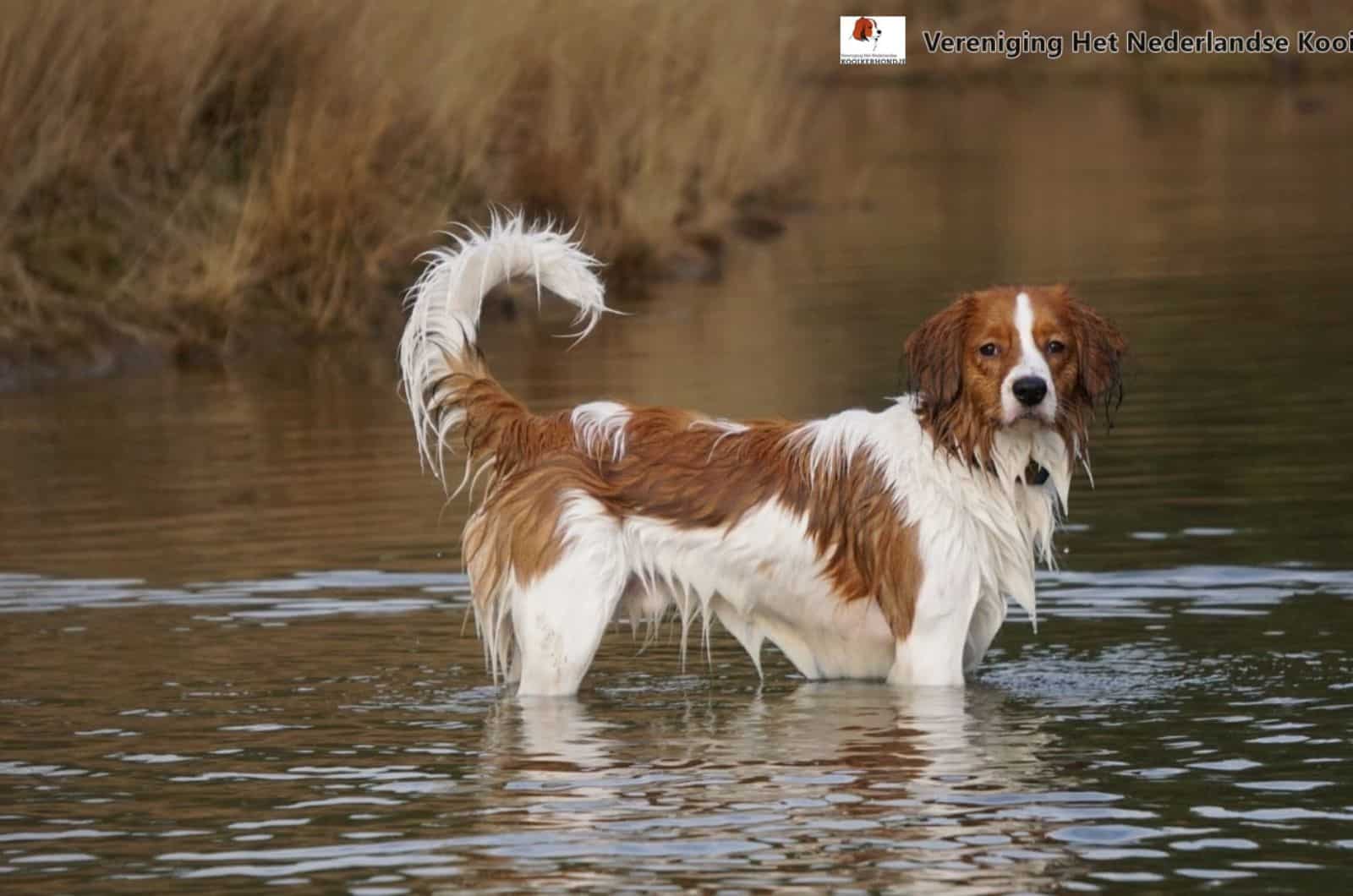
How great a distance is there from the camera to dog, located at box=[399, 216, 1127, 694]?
858 cm

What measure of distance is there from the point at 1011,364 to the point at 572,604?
1454 mm

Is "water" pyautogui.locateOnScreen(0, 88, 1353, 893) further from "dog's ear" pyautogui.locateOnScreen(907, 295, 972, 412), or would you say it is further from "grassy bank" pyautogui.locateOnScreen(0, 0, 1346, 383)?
"dog's ear" pyautogui.locateOnScreen(907, 295, 972, 412)

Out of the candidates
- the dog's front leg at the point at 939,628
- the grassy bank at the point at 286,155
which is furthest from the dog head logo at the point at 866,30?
the dog's front leg at the point at 939,628

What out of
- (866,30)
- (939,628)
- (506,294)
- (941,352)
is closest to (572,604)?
(939,628)

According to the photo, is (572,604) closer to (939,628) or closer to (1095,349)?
(939,628)

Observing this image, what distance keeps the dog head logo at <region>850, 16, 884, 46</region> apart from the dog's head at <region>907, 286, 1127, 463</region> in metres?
29.4

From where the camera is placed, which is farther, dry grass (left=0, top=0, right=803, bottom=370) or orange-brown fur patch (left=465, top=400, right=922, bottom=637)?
dry grass (left=0, top=0, right=803, bottom=370)

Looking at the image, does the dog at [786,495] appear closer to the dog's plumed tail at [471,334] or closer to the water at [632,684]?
the dog's plumed tail at [471,334]

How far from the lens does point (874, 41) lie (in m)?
44.5

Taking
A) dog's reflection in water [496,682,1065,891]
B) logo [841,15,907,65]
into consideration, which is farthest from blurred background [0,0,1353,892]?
logo [841,15,907,65]

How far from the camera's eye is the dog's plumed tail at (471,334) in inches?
350

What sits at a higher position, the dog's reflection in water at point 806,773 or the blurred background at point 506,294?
the blurred background at point 506,294

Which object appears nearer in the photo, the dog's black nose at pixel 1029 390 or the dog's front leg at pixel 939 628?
the dog's black nose at pixel 1029 390

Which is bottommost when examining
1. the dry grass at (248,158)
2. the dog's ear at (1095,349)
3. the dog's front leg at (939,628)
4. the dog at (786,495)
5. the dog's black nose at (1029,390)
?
the dog's front leg at (939,628)
